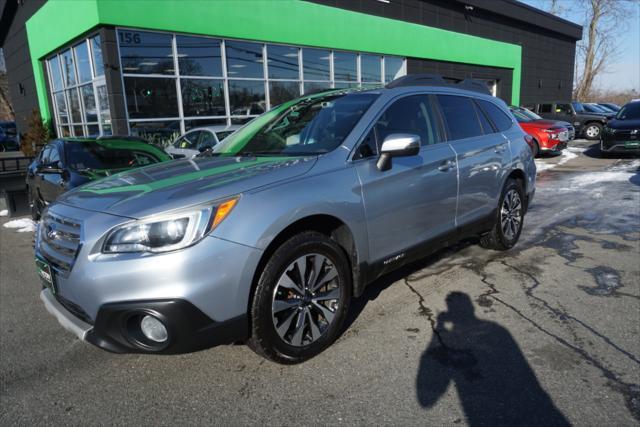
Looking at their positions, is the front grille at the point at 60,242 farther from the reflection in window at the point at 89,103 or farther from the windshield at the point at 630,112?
the windshield at the point at 630,112

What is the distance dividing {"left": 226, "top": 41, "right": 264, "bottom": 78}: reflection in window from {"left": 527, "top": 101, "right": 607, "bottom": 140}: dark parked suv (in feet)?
48.3

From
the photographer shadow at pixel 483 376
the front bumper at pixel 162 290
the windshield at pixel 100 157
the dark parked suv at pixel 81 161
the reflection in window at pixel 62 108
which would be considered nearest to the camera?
the front bumper at pixel 162 290

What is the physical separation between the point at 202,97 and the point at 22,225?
669 cm

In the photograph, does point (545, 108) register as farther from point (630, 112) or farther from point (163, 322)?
point (163, 322)

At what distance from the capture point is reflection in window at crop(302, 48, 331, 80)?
50.2ft

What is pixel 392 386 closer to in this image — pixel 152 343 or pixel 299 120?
pixel 152 343

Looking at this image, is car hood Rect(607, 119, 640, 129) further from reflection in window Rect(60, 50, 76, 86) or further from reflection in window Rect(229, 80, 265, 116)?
reflection in window Rect(60, 50, 76, 86)

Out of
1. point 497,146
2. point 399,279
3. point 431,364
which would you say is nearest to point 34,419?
point 431,364

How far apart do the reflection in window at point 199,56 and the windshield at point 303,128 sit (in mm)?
9312

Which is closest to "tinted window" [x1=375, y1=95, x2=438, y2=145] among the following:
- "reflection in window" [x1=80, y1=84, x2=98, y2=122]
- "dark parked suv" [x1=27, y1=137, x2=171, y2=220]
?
"dark parked suv" [x1=27, y1=137, x2=171, y2=220]

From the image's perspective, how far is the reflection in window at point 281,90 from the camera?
14664 millimetres

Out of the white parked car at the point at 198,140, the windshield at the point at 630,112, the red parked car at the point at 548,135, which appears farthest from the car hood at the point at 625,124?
the white parked car at the point at 198,140

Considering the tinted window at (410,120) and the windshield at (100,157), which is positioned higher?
the tinted window at (410,120)

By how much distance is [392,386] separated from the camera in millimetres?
2686
